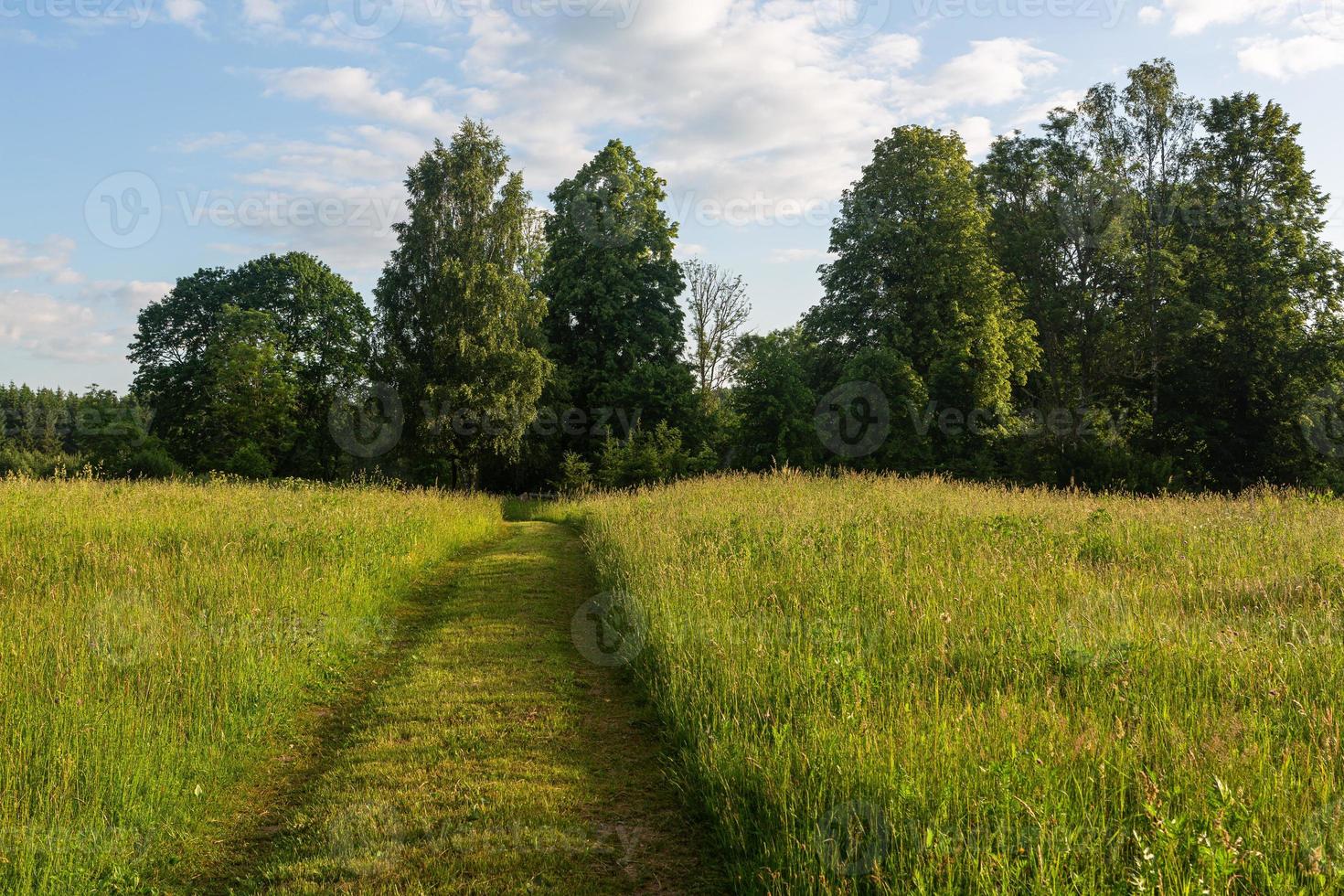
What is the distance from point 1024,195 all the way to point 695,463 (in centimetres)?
2231

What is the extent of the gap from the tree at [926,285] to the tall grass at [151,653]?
25.6m

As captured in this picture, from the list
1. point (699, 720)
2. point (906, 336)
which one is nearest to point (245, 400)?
point (906, 336)

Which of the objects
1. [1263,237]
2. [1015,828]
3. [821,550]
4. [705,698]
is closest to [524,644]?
[705,698]

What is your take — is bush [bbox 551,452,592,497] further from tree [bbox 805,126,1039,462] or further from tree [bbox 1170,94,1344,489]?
tree [bbox 1170,94,1344,489]

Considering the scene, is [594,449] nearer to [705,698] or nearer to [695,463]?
[695,463]

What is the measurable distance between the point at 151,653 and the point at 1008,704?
691 centimetres

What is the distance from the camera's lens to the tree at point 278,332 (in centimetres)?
4150

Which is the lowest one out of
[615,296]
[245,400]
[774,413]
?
[774,413]

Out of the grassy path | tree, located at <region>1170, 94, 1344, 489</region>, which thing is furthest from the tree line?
the grassy path

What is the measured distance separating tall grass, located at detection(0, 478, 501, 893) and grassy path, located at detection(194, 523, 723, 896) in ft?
2.12

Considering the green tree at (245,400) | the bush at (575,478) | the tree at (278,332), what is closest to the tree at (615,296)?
the bush at (575,478)

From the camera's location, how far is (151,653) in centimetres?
651

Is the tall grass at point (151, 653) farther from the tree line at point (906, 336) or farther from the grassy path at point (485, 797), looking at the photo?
the tree line at point (906, 336)

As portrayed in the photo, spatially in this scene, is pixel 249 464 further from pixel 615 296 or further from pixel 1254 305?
pixel 1254 305
